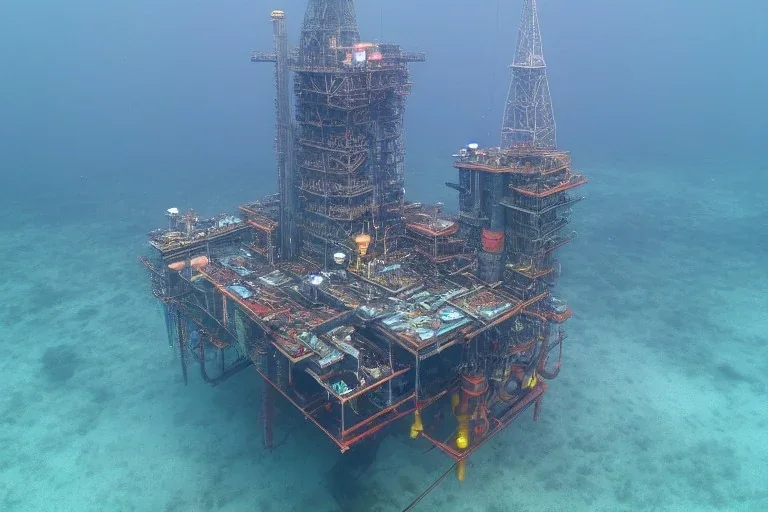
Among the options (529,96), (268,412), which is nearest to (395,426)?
(268,412)

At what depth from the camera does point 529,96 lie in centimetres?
5516

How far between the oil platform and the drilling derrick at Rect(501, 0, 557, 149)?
0.15 m

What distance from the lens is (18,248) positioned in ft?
301

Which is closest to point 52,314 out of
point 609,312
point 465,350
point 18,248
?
point 18,248

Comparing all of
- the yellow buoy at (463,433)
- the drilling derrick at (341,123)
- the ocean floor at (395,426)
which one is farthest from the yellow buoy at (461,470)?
the drilling derrick at (341,123)

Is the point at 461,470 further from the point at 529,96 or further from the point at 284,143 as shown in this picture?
Answer: the point at 529,96

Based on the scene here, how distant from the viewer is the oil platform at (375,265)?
42281 mm

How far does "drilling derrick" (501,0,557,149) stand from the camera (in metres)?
53.7

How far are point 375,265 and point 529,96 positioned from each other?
2462 centimetres

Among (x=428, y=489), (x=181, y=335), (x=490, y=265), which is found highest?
(x=490, y=265)

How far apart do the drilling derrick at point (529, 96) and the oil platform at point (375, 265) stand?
Answer: 15 centimetres

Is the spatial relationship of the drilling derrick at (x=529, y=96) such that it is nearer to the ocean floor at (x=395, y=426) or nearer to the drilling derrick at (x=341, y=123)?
the drilling derrick at (x=341, y=123)

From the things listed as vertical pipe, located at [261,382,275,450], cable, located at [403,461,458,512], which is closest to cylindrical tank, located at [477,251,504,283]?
cable, located at [403,461,458,512]

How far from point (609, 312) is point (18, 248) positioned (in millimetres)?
98851
